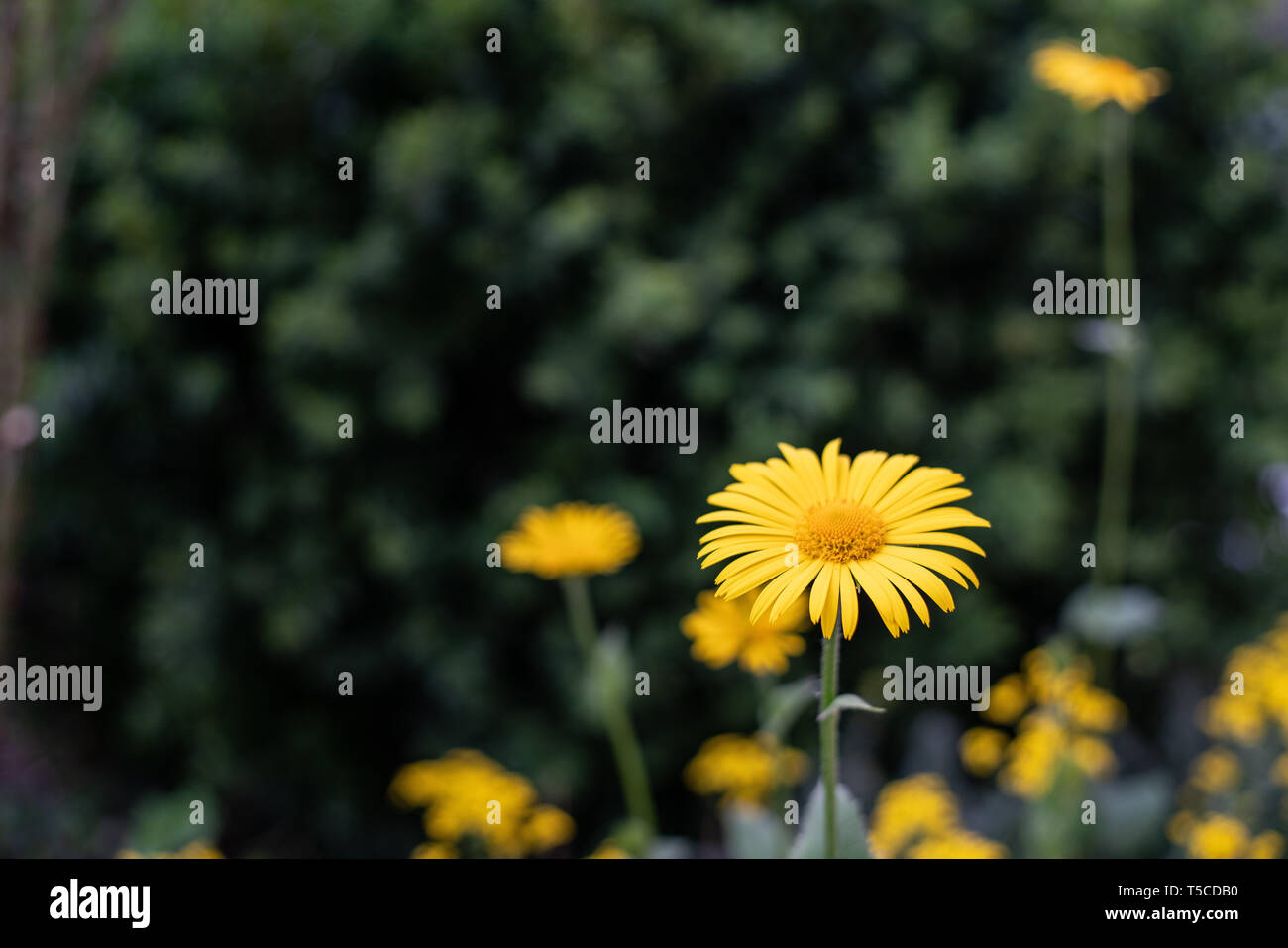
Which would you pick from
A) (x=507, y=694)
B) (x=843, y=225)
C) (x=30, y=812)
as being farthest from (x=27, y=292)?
(x=30, y=812)

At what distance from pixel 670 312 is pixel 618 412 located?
16.7 inches

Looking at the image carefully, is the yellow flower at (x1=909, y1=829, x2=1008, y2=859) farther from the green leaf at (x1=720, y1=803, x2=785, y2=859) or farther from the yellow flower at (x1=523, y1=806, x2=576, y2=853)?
the yellow flower at (x1=523, y1=806, x2=576, y2=853)

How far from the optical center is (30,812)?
3.46m

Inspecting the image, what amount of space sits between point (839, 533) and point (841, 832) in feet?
1.04

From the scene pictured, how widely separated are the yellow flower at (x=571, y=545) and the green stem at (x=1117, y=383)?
189 centimetres

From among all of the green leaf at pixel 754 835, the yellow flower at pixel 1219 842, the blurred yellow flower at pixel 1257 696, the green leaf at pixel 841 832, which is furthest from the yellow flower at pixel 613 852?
the blurred yellow flower at pixel 1257 696

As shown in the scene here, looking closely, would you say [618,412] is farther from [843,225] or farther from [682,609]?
[843,225]

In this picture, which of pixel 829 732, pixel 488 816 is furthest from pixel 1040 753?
pixel 829 732

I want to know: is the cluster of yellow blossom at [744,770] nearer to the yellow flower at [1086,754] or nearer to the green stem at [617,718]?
the green stem at [617,718]

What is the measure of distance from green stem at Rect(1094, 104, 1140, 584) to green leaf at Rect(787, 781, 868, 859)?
2.27 metres

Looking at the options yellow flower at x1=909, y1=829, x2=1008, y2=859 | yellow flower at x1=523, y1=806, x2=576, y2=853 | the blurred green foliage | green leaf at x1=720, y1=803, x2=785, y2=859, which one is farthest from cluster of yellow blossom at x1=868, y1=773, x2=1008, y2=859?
the blurred green foliage

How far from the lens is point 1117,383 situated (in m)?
3.18

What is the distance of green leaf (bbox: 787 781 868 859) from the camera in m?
0.98

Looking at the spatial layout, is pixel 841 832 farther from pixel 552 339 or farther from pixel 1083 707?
pixel 552 339
